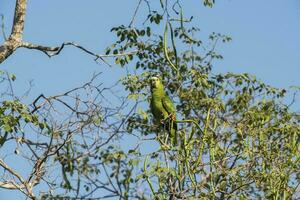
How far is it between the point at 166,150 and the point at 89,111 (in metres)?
1.15

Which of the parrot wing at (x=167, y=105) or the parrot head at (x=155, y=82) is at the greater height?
the parrot head at (x=155, y=82)

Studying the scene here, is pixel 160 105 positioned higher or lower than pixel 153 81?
lower

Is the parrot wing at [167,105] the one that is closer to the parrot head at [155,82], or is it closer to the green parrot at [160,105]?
the green parrot at [160,105]

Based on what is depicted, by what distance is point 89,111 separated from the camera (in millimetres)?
5848

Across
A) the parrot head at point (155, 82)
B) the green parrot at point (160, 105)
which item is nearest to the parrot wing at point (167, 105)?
the green parrot at point (160, 105)

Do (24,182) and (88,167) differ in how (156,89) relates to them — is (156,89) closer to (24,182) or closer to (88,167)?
(88,167)

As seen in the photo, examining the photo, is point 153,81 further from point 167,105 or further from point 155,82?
point 167,105

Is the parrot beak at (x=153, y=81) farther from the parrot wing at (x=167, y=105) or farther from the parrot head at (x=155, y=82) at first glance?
the parrot wing at (x=167, y=105)

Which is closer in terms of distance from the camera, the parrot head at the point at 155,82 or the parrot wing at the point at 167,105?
the parrot wing at the point at 167,105

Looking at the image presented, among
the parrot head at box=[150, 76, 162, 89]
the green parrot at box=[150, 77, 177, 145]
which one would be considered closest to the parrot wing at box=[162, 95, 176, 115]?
the green parrot at box=[150, 77, 177, 145]

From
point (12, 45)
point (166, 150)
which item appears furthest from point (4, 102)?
point (166, 150)

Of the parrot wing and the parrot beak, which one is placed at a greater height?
the parrot beak

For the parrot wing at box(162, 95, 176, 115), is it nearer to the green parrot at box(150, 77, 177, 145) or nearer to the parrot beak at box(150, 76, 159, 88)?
the green parrot at box(150, 77, 177, 145)

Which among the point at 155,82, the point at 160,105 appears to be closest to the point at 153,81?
the point at 155,82
